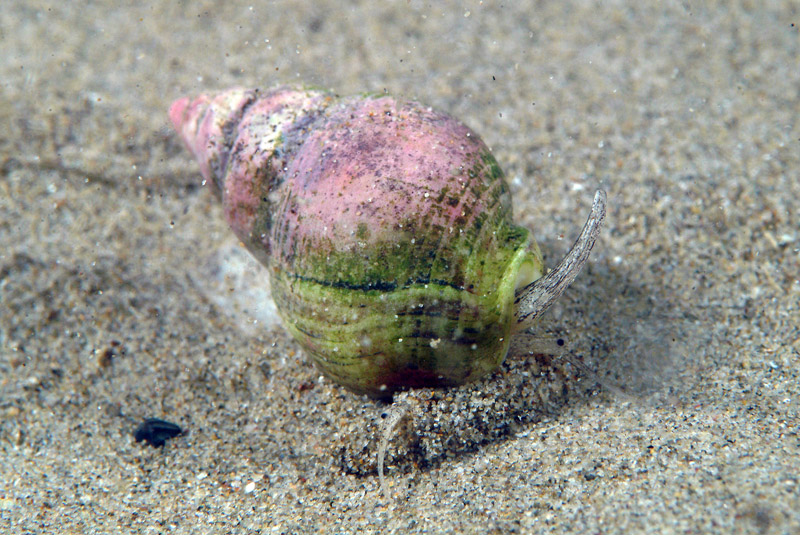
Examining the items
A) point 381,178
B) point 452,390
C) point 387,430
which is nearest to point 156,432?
point 387,430

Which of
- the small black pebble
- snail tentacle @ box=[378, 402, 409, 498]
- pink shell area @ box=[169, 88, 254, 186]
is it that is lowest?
the small black pebble

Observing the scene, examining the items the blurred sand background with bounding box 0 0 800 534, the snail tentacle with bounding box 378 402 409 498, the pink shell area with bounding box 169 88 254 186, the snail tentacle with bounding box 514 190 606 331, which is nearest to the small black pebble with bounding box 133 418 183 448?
the blurred sand background with bounding box 0 0 800 534

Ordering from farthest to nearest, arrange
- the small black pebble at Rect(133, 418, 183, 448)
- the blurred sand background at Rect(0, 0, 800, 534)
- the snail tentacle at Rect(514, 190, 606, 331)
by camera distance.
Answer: the small black pebble at Rect(133, 418, 183, 448), the snail tentacle at Rect(514, 190, 606, 331), the blurred sand background at Rect(0, 0, 800, 534)

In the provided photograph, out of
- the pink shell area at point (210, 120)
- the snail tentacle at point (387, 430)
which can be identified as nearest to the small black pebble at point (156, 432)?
the snail tentacle at point (387, 430)

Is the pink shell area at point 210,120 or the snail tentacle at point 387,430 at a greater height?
the pink shell area at point 210,120

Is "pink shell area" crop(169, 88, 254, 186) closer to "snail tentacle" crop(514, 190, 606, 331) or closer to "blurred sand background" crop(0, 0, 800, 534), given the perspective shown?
"blurred sand background" crop(0, 0, 800, 534)

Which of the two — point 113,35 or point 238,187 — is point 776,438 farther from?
point 113,35

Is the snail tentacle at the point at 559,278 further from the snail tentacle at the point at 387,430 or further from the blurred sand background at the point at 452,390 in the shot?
the snail tentacle at the point at 387,430

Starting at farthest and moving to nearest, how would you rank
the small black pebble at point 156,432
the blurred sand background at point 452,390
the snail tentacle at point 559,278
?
the small black pebble at point 156,432
the snail tentacle at point 559,278
the blurred sand background at point 452,390
